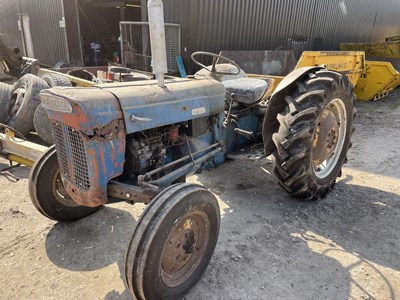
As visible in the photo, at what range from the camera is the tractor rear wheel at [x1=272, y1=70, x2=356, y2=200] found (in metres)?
2.92

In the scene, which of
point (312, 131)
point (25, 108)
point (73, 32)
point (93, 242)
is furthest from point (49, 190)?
point (73, 32)

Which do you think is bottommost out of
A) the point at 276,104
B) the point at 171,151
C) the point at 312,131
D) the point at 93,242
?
the point at 93,242

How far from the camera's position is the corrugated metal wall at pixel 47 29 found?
36.3 feet

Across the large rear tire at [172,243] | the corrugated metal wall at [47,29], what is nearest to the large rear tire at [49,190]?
the large rear tire at [172,243]

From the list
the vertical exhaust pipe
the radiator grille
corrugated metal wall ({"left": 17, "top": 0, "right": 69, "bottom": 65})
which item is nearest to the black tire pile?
the radiator grille

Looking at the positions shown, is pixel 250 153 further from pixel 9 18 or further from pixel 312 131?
pixel 9 18

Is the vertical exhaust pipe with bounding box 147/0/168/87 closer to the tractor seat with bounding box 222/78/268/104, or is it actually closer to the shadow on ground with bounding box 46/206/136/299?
the shadow on ground with bounding box 46/206/136/299

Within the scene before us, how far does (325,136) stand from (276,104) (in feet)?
2.00

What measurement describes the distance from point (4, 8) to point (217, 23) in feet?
37.5

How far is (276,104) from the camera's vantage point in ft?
10.6

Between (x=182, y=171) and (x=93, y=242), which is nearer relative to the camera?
(x=182, y=171)

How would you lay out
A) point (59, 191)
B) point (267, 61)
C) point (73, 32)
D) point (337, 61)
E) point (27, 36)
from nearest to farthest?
point (59, 191) → point (337, 61) → point (267, 61) → point (73, 32) → point (27, 36)

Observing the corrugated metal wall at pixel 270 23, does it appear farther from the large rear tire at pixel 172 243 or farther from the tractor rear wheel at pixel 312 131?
the large rear tire at pixel 172 243

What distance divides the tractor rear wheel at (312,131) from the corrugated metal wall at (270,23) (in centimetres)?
516
